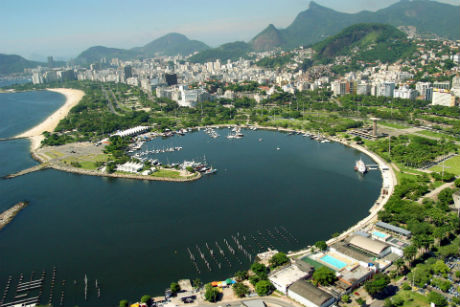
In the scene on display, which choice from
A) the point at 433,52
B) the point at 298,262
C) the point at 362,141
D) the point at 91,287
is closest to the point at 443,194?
the point at 298,262

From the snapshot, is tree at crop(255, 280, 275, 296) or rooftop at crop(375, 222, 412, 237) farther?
rooftop at crop(375, 222, 412, 237)

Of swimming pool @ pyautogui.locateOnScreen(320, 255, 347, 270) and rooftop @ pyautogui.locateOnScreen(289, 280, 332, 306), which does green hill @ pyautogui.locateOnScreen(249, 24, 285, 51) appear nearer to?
swimming pool @ pyautogui.locateOnScreen(320, 255, 347, 270)

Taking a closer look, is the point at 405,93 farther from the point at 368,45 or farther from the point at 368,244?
the point at 368,244

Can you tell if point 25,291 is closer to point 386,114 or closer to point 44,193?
point 44,193

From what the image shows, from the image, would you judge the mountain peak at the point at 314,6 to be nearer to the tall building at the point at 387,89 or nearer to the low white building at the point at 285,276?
the tall building at the point at 387,89

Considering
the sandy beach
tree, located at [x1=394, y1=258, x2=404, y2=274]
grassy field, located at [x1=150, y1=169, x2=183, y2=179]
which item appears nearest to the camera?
tree, located at [x1=394, y1=258, x2=404, y2=274]

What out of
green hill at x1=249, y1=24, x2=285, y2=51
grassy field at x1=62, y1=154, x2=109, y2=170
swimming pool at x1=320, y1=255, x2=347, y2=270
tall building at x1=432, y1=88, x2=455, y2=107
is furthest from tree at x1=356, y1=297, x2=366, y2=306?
green hill at x1=249, y1=24, x2=285, y2=51
